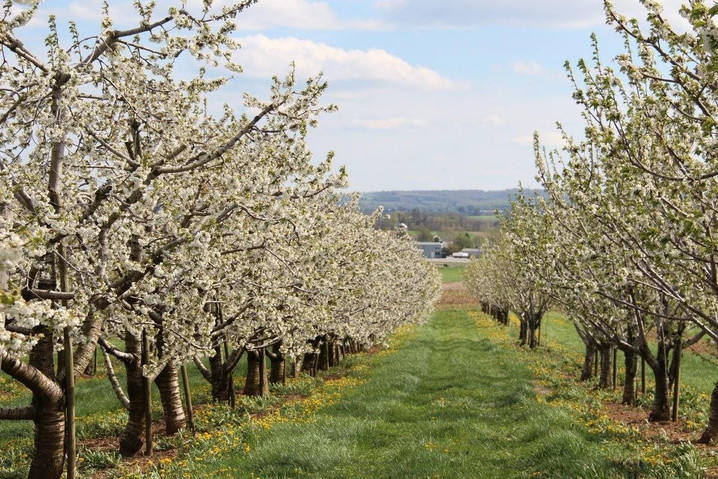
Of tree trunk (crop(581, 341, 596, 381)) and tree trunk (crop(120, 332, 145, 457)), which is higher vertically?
tree trunk (crop(120, 332, 145, 457))

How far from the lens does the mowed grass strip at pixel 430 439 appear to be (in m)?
10.9

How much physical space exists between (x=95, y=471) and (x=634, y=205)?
10.6 metres

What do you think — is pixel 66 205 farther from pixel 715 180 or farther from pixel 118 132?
pixel 715 180

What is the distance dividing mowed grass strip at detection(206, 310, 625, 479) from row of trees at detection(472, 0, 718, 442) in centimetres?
288

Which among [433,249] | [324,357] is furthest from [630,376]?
[433,249]

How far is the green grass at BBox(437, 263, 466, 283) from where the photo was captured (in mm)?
122825

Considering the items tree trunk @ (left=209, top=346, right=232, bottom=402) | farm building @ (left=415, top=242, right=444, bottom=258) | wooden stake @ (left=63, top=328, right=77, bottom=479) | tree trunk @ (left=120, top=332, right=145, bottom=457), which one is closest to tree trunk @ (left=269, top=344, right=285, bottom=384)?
tree trunk @ (left=209, top=346, right=232, bottom=402)

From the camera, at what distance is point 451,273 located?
13612 centimetres

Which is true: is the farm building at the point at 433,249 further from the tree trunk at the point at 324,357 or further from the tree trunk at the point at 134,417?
the tree trunk at the point at 134,417

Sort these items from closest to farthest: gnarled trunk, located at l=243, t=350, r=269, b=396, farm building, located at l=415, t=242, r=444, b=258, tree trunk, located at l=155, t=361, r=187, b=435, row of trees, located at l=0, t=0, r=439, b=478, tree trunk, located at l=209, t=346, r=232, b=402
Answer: row of trees, located at l=0, t=0, r=439, b=478 → tree trunk, located at l=155, t=361, r=187, b=435 → tree trunk, located at l=209, t=346, r=232, b=402 → gnarled trunk, located at l=243, t=350, r=269, b=396 → farm building, located at l=415, t=242, r=444, b=258

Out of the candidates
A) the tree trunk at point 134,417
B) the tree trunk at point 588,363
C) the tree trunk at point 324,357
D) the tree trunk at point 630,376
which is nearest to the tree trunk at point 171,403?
the tree trunk at point 134,417

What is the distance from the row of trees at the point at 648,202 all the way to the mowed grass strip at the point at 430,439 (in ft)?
9.43

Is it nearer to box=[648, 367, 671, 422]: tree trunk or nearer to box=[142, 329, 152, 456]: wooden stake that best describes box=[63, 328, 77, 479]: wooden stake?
box=[142, 329, 152, 456]: wooden stake

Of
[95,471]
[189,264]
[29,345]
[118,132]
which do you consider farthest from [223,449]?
[29,345]
